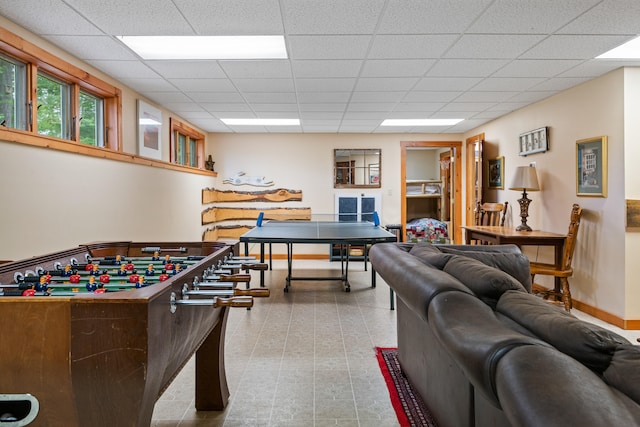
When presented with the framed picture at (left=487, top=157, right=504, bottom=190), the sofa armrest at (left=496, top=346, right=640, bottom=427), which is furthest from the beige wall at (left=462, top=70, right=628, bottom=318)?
the sofa armrest at (left=496, top=346, right=640, bottom=427)

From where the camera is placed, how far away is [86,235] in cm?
330

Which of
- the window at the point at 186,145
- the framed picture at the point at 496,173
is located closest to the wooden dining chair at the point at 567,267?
the framed picture at the point at 496,173

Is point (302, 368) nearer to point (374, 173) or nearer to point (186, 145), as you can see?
point (186, 145)

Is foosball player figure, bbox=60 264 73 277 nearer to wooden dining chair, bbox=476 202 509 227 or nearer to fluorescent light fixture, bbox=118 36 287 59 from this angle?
fluorescent light fixture, bbox=118 36 287 59

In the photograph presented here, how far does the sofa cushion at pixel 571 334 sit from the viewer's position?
96cm

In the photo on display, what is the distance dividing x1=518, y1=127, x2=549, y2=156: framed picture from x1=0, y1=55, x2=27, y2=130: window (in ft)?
16.2

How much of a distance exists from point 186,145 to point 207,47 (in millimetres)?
3552

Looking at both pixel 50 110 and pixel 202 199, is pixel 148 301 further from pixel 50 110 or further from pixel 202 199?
pixel 202 199

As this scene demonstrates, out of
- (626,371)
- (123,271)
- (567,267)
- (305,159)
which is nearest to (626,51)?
(567,267)

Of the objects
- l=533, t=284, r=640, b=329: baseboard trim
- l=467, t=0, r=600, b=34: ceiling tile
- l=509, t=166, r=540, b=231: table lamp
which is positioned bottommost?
l=533, t=284, r=640, b=329: baseboard trim

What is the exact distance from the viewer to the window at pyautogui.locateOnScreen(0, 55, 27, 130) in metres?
2.66

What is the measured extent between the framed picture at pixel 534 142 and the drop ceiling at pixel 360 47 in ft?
1.26

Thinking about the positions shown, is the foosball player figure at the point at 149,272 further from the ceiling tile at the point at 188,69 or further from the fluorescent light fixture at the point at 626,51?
the fluorescent light fixture at the point at 626,51

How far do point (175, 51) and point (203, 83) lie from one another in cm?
85
